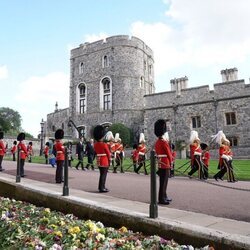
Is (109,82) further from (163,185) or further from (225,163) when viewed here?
(163,185)

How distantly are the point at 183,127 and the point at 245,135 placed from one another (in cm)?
573

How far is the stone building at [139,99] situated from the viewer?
2714 centimetres

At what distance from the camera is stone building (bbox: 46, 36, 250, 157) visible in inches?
1069

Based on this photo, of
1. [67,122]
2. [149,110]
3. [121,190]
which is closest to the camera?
[121,190]

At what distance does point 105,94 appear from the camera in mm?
37312

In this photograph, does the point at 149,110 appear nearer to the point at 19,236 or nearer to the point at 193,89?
the point at 193,89

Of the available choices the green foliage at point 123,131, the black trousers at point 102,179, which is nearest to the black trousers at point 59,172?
the black trousers at point 102,179

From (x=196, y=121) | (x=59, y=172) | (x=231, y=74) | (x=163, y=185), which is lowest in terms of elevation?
(x=163, y=185)

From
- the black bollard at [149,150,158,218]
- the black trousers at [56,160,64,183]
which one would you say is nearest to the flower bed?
the black bollard at [149,150,158,218]

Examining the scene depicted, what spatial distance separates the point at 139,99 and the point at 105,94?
169 inches

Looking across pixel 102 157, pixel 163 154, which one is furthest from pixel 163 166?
pixel 102 157

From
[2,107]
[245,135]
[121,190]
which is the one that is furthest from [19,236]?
[2,107]

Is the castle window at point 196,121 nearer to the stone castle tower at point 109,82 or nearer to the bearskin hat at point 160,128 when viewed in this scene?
the stone castle tower at point 109,82

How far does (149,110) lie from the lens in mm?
31688
